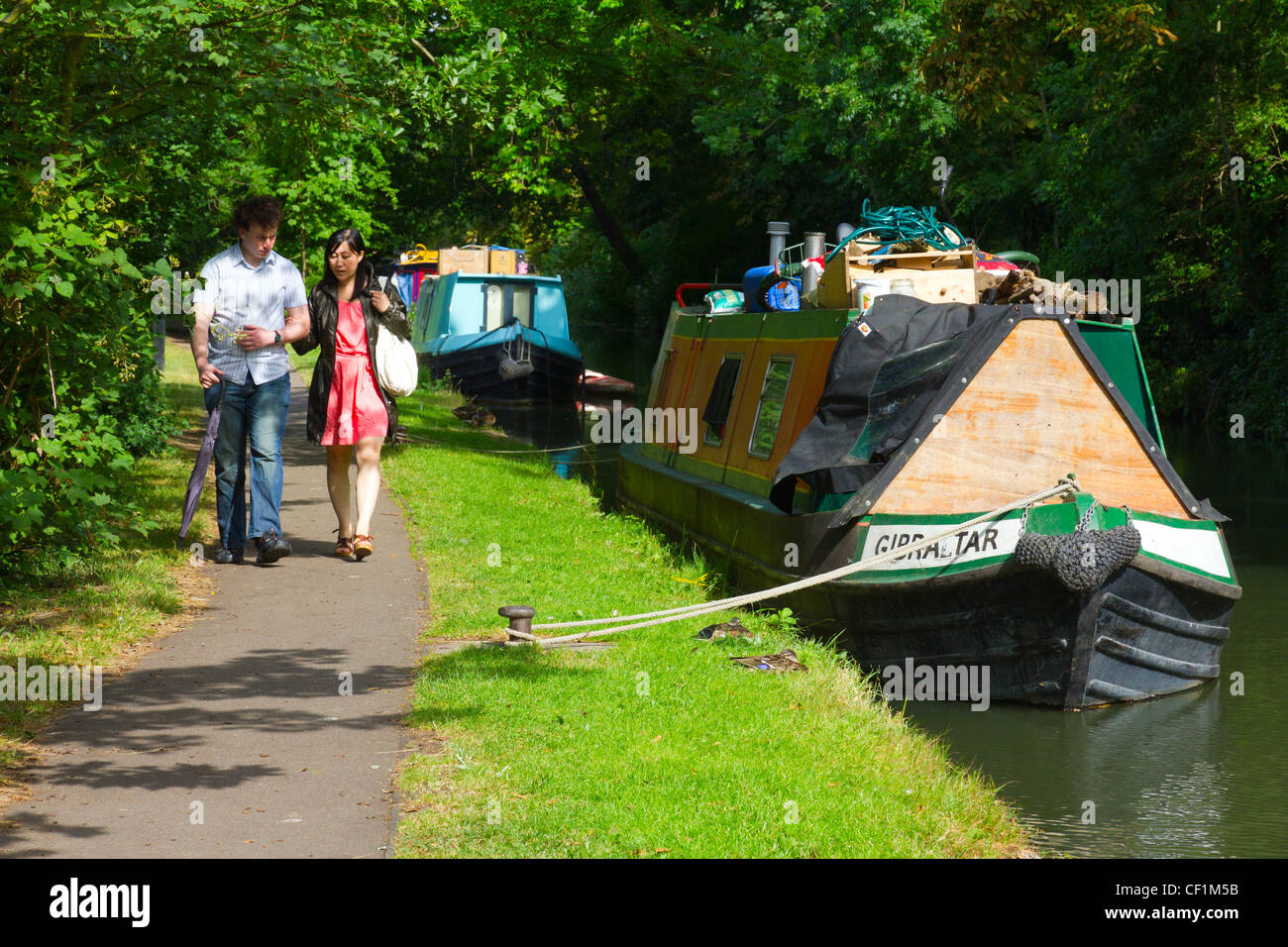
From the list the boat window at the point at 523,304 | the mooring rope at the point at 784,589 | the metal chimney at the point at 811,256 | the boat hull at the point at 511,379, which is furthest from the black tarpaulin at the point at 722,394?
the boat window at the point at 523,304

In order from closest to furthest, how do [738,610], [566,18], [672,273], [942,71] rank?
[738,610], [566,18], [942,71], [672,273]

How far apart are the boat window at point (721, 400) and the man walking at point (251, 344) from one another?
164 inches

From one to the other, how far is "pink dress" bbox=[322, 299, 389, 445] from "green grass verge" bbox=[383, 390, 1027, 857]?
3.40 feet

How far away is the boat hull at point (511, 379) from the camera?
26.2 m

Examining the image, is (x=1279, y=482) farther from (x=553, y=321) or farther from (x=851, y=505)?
(x=553, y=321)

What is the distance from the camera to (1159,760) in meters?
7.99

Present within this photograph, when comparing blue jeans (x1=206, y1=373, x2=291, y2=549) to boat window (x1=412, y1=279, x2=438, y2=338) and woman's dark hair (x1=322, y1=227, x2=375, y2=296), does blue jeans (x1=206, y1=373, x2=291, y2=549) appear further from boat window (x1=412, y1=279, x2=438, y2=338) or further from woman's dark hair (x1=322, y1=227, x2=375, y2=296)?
boat window (x1=412, y1=279, x2=438, y2=338)

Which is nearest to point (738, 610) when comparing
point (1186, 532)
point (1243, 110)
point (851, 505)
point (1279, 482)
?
point (851, 505)

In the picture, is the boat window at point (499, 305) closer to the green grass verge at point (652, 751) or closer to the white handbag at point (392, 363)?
the green grass verge at point (652, 751)

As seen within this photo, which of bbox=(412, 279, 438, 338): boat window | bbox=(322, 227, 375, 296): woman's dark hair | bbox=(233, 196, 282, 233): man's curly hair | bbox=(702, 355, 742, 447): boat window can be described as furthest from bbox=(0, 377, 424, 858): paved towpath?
bbox=(412, 279, 438, 338): boat window

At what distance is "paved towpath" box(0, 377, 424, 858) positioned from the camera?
468 centimetres

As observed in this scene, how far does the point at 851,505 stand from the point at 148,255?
19.4 feet

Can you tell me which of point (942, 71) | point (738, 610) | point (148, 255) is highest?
point (942, 71)

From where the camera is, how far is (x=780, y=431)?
10672 millimetres
